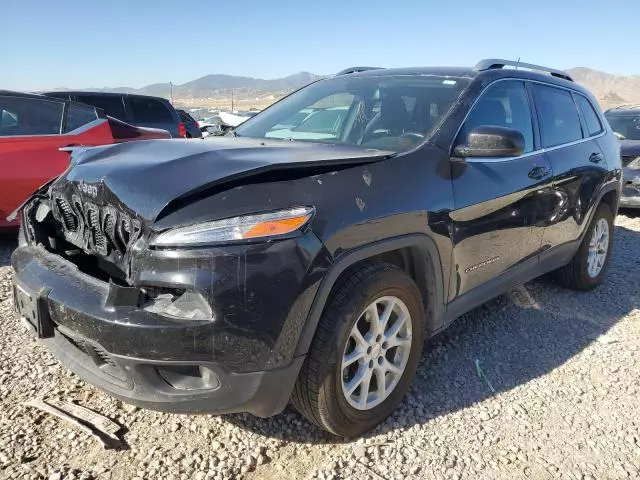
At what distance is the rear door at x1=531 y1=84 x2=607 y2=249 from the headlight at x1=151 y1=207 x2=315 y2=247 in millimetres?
2300

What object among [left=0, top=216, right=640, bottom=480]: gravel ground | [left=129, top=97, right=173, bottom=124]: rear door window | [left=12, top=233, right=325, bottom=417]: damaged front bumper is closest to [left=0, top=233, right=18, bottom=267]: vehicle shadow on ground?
[left=0, top=216, right=640, bottom=480]: gravel ground

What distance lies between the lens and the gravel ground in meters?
2.25

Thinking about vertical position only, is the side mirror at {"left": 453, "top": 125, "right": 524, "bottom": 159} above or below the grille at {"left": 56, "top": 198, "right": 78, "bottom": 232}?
above

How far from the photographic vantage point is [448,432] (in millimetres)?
2547

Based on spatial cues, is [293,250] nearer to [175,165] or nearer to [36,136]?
[175,165]

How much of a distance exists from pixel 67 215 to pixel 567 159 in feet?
10.7

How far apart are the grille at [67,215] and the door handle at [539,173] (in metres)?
2.63

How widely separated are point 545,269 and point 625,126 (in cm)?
659

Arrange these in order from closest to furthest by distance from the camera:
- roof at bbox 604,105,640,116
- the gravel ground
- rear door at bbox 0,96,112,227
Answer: the gravel ground, rear door at bbox 0,96,112,227, roof at bbox 604,105,640,116

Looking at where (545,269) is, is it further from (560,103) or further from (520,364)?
(560,103)

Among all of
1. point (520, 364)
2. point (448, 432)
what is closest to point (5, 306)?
point (448, 432)

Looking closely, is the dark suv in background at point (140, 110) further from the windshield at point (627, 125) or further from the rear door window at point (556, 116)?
the windshield at point (627, 125)

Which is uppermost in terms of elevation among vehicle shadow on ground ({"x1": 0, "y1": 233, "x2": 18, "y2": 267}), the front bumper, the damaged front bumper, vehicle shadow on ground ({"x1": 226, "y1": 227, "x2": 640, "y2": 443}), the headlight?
the headlight

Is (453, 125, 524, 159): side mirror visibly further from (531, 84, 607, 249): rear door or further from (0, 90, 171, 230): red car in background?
(0, 90, 171, 230): red car in background
